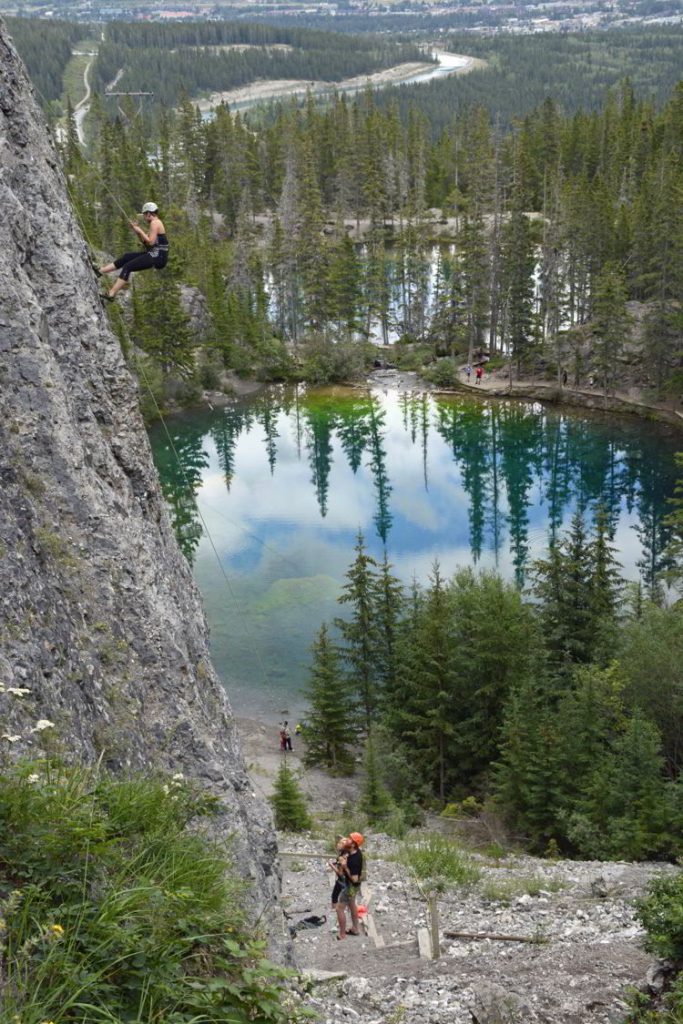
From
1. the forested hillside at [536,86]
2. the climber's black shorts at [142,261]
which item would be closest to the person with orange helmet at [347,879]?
the climber's black shorts at [142,261]

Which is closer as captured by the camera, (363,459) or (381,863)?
(381,863)

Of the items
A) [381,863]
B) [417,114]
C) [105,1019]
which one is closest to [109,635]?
[105,1019]

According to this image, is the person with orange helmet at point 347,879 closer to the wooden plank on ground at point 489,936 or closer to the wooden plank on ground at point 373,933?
the wooden plank on ground at point 373,933

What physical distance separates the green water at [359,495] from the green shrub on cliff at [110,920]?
25030mm

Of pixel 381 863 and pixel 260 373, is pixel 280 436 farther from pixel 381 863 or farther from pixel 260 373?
pixel 381 863

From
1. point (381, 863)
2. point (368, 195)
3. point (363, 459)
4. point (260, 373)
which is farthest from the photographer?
point (368, 195)

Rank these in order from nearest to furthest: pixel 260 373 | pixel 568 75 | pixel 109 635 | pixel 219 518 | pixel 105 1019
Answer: pixel 105 1019 < pixel 109 635 < pixel 219 518 < pixel 260 373 < pixel 568 75

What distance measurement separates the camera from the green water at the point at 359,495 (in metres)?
38.0

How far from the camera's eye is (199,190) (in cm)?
10188

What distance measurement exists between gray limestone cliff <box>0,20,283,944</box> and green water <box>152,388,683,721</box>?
21.7 metres

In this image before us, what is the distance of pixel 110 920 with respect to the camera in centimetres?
543

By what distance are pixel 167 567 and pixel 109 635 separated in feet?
5.35

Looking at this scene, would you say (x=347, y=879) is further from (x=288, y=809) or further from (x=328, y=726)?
(x=328, y=726)

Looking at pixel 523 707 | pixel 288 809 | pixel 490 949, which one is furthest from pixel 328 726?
pixel 490 949
